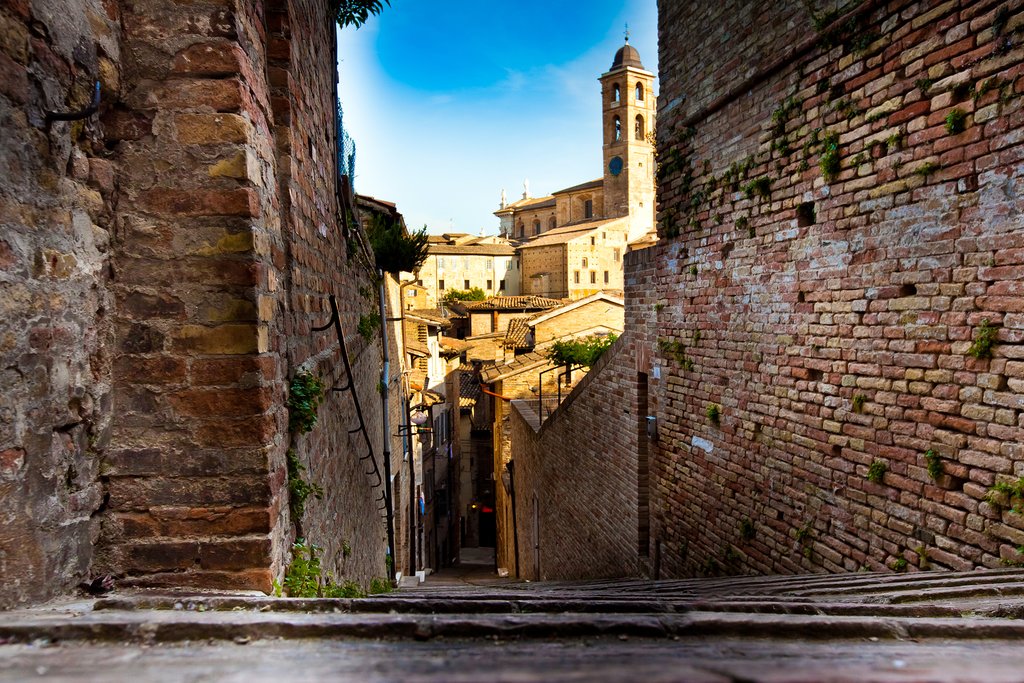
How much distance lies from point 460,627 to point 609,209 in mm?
51680

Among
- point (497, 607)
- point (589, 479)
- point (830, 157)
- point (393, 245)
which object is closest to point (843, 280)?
point (830, 157)

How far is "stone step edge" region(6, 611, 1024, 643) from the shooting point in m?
1.54

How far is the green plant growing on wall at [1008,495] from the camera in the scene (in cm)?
302

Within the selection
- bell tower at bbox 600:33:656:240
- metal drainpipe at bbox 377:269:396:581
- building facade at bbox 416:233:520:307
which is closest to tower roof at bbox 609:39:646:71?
bell tower at bbox 600:33:656:240

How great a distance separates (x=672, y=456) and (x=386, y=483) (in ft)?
12.2

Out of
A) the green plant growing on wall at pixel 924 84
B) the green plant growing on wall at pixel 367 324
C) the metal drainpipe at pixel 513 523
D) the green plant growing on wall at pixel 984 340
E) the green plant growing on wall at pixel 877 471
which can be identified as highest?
the green plant growing on wall at pixel 924 84

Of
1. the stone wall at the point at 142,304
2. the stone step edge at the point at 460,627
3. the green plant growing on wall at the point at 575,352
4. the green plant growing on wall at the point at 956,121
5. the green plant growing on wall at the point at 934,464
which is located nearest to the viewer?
the stone step edge at the point at 460,627

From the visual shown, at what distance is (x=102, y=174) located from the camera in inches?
92.7

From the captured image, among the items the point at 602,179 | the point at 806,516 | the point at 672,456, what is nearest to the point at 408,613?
the point at 806,516

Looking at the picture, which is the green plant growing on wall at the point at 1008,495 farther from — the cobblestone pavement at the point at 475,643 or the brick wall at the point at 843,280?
the cobblestone pavement at the point at 475,643

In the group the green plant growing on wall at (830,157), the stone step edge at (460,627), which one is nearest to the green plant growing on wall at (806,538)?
the green plant growing on wall at (830,157)

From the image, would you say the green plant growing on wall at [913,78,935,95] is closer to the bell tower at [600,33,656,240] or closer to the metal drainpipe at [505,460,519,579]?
the metal drainpipe at [505,460,519,579]

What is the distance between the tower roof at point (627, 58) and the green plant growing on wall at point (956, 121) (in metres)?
50.7

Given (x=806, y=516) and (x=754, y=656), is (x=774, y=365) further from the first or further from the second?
(x=754, y=656)
